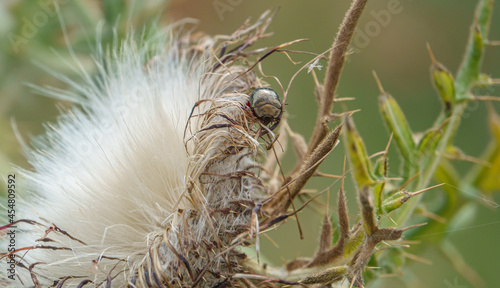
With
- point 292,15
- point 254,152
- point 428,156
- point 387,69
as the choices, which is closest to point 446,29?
point 387,69

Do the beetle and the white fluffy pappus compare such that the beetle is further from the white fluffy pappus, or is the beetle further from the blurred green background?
the blurred green background

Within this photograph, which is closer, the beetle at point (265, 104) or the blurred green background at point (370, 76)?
the beetle at point (265, 104)

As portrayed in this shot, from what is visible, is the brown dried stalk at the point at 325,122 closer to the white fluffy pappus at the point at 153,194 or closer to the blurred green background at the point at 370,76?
the white fluffy pappus at the point at 153,194

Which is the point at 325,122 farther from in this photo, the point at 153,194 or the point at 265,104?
the point at 153,194

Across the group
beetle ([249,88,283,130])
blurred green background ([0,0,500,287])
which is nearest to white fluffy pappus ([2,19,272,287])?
beetle ([249,88,283,130])

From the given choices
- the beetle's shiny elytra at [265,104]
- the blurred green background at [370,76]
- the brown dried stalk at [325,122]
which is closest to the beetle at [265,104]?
the beetle's shiny elytra at [265,104]
